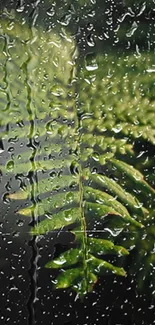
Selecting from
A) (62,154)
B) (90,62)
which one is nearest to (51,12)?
(90,62)

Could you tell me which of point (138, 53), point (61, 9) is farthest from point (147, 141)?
point (61, 9)

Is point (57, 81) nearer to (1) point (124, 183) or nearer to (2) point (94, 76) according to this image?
(2) point (94, 76)

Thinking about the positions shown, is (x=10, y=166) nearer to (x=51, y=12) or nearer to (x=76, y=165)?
(x=76, y=165)

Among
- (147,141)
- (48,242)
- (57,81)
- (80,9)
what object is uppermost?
(80,9)

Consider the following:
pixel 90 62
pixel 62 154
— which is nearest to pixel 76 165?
pixel 62 154

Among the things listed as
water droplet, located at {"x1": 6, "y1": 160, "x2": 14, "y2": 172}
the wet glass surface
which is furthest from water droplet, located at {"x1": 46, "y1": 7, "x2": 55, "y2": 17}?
water droplet, located at {"x1": 6, "y1": 160, "x2": 14, "y2": 172}

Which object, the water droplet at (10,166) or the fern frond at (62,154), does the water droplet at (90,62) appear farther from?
the water droplet at (10,166)

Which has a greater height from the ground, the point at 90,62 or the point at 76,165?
the point at 90,62

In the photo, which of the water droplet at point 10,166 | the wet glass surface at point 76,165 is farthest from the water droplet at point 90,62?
the water droplet at point 10,166

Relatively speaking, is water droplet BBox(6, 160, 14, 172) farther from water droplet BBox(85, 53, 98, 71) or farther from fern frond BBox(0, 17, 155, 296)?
water droplet BBox(85, 53, 98, 71)
